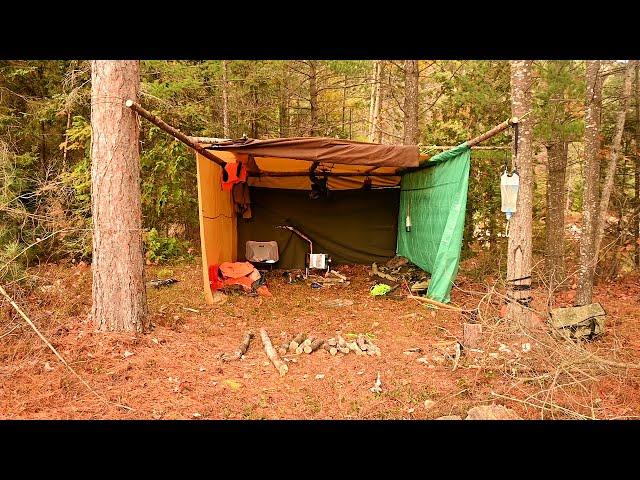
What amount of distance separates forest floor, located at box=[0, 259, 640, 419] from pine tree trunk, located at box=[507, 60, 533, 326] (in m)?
0.81

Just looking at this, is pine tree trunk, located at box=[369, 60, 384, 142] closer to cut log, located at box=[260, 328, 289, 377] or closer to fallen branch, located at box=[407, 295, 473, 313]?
fallen branch, located at box=[407, 295, 473, 313]

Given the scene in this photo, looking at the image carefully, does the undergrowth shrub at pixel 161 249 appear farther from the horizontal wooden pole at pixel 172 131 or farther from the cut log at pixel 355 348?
the cut log at pixel 355 348

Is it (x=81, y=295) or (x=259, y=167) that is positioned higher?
(x=259, y=167)

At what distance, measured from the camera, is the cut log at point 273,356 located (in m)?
3.51

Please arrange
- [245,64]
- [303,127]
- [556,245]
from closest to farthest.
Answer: [556,245] < [245,64] < [303,127]

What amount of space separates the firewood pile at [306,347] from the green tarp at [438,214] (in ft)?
6.74

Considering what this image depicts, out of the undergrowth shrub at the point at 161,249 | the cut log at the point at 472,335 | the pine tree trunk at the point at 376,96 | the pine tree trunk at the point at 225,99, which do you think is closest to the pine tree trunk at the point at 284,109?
the pine tree trunk at the point at 225,99

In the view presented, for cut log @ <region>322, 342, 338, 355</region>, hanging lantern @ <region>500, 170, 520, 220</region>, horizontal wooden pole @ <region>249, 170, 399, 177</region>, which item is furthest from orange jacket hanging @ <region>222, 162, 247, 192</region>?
hanging lantern @ <region>500, 170, 520, 220</region>

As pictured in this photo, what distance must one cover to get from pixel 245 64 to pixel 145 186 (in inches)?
149

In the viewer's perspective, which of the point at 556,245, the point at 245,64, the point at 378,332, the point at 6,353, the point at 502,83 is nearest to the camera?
the point at 6,353

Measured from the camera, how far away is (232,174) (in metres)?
6.91

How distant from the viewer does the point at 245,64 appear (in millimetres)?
9508
